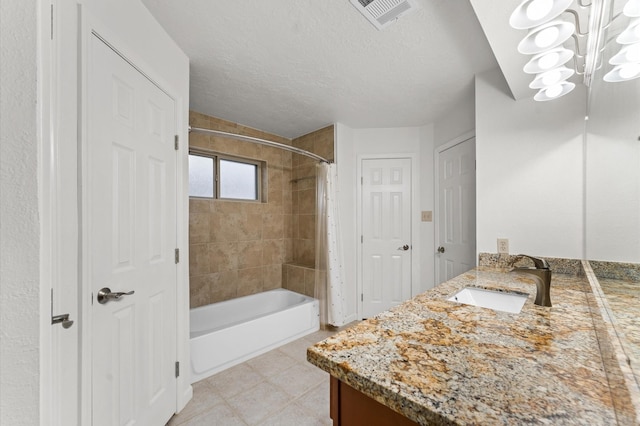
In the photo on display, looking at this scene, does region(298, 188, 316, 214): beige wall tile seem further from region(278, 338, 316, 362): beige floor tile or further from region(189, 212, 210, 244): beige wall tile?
region(278, 338, 316, 362): beige floor tile

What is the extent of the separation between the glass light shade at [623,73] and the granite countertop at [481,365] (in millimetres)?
620

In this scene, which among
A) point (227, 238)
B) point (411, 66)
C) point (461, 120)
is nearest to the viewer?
point (411, 66)

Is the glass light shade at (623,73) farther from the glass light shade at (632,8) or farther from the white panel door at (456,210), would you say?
the white panel door at (456,210)

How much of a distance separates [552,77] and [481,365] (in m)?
1.47

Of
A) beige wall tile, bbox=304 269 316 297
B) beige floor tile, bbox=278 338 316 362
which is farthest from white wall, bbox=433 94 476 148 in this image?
beige floor tile, bbox=278 338 316 362

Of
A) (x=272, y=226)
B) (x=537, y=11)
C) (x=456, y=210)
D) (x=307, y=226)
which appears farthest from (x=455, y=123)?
(x=272, y=226)

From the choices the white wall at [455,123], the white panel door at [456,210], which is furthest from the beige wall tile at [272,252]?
the white wall at [455,123]

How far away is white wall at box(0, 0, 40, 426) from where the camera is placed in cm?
55

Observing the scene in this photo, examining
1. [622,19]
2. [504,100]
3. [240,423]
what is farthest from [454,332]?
[504,100]

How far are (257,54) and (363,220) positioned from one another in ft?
6.99

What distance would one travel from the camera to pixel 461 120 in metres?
2.49

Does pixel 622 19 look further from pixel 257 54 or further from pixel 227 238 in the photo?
pixel 227 238

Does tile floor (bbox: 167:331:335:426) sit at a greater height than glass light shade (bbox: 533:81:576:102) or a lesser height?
lesser

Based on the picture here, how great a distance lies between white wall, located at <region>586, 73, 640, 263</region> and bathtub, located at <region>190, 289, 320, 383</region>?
2.32 m
